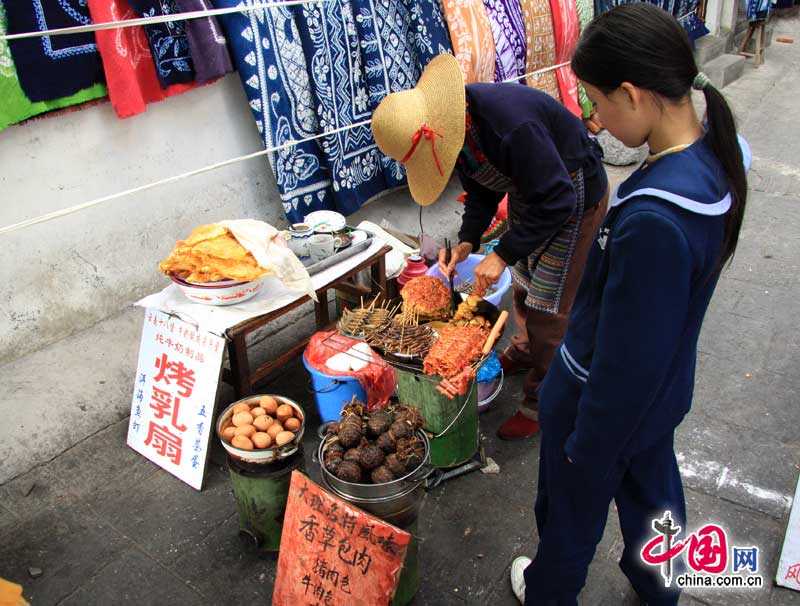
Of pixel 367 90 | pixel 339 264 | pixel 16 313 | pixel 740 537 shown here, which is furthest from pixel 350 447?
pixel 367 90

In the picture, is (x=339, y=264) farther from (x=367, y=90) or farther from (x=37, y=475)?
(x=37, y=475)

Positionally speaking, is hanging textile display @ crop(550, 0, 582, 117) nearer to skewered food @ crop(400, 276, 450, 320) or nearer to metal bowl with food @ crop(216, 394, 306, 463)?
skewered food @ crop(400, 276, 450, 320)

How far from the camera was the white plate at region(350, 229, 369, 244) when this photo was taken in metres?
4.74

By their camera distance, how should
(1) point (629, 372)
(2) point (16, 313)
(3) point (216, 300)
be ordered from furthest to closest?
1. (2) point (16, 313)
2. (3) point (216, 300)
3. (1) point (629, 372)

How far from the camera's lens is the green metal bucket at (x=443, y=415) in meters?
3.64

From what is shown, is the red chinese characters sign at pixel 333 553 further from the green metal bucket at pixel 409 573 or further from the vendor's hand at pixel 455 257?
the vendor's hand at pixel 455 257

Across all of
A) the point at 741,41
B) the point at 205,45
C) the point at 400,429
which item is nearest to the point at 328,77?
the point at 205,45

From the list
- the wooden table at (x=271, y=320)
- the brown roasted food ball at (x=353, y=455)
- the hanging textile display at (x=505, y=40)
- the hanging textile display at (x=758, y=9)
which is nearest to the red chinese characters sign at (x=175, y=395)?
the wooden table at (x=271, y=320)

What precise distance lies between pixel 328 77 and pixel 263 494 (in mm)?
3291

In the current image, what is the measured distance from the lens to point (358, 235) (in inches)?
189

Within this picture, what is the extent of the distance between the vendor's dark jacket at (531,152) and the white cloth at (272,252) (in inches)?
46.8

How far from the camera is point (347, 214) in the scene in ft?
18.5

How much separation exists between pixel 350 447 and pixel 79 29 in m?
2.63

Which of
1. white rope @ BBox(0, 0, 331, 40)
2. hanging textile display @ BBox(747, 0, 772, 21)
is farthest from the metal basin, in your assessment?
hanging textile display @ BBox(747, 0, 772, 21)
